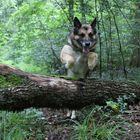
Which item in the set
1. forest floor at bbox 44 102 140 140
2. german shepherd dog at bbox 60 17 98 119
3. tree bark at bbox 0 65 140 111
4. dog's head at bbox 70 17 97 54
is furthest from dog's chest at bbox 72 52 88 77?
forest floor at bbox 44 102 140 140

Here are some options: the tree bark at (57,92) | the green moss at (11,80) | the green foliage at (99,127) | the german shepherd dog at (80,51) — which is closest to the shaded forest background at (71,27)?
the german shepherd dog at (80,51)

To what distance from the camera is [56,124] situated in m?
6.11

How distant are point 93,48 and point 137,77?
3.07 meters

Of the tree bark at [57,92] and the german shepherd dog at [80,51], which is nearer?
the tree bark at [57,92]

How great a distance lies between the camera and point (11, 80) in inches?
214

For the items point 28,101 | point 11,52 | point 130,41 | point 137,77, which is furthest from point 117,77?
point 11,52

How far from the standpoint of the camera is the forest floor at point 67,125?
17.9ft

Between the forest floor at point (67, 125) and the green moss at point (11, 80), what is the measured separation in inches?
37.6

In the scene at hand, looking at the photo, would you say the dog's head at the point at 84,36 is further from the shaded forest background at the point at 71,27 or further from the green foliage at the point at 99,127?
the shaded forest background at the point at 71,27

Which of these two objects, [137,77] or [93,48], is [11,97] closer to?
[93,48]

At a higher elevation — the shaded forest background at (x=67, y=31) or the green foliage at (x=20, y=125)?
the shaded forest background at (x=67, y=31)

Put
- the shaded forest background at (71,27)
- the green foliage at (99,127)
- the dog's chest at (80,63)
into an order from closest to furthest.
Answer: the green foliage at (99,127) < the dog's chest at (80,63) < the shaded forest background at (71,27)

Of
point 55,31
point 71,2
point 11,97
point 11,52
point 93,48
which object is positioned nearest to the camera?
point 11,97

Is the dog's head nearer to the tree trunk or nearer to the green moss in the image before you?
the green moss
